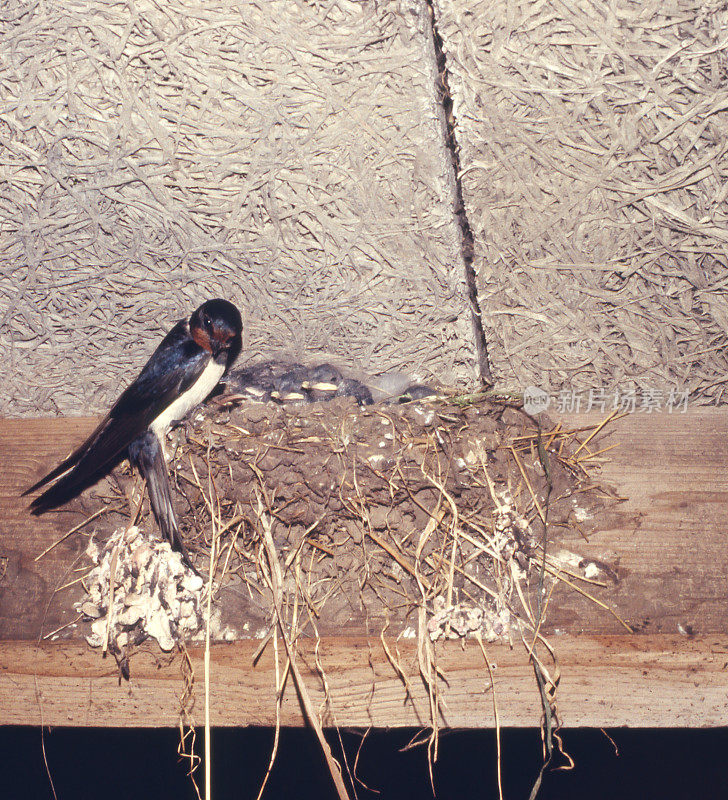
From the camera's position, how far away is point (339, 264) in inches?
53.0

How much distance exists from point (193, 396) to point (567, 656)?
3.93 feet

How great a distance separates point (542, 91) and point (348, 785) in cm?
245

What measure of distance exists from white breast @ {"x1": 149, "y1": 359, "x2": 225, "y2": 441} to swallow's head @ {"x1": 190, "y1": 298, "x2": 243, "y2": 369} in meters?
0.15

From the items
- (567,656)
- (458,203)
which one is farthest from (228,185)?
(567,656)

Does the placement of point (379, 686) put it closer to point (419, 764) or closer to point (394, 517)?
point (394, 517)

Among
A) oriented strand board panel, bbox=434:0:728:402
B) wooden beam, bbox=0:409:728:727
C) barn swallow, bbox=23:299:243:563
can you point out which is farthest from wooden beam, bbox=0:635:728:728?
oriented strand board panel, bbox=434:0:728:402

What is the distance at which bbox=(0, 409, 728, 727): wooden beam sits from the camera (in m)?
1.06

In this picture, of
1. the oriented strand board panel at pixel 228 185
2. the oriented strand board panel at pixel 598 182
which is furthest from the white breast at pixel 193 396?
the oriented strand board panel at pixel 598 182

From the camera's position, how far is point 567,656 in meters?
1.09

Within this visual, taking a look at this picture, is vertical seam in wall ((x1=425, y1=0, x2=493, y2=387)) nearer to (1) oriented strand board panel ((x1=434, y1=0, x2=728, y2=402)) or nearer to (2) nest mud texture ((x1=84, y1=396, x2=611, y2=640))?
(1) oriented strand board panel ((x1=434, y1=0, x2=728, y2=402))

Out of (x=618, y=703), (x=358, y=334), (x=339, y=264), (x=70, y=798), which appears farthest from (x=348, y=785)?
(x=339, y=264)

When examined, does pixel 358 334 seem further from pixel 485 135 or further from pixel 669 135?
pixel 669 135

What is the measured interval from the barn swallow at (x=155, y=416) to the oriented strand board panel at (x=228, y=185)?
0.06 m

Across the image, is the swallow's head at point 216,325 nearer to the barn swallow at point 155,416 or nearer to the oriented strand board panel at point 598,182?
the barn swallow at point 155,416
